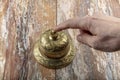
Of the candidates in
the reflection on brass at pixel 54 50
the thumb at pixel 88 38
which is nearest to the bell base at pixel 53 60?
the reflection on brass at pixel 54 50

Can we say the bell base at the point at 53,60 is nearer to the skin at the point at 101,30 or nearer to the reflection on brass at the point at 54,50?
the reflection on brass at the point at 54,50

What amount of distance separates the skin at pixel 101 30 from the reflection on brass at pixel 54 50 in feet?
0.29

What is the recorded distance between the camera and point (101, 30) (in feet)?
2.19

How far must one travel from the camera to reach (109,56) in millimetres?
867

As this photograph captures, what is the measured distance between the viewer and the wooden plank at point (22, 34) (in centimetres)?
82

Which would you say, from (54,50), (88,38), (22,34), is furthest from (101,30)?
(22,34)

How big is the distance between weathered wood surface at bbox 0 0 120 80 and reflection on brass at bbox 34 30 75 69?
Result: 0.06 feet

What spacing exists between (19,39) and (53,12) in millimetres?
155

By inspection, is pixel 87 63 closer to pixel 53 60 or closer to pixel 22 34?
pixel 53 60

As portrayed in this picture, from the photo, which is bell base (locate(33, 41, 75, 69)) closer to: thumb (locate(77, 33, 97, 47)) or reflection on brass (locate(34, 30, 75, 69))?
reflection on brass (locate(34, 30, 75, 69))

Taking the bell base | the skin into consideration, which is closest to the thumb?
the skin

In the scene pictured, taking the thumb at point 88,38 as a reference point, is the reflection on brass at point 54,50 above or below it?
below

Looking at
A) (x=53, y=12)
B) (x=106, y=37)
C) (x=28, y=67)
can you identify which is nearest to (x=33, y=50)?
(x=28, y=67)

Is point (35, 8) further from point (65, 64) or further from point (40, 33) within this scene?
point (65, 64)
